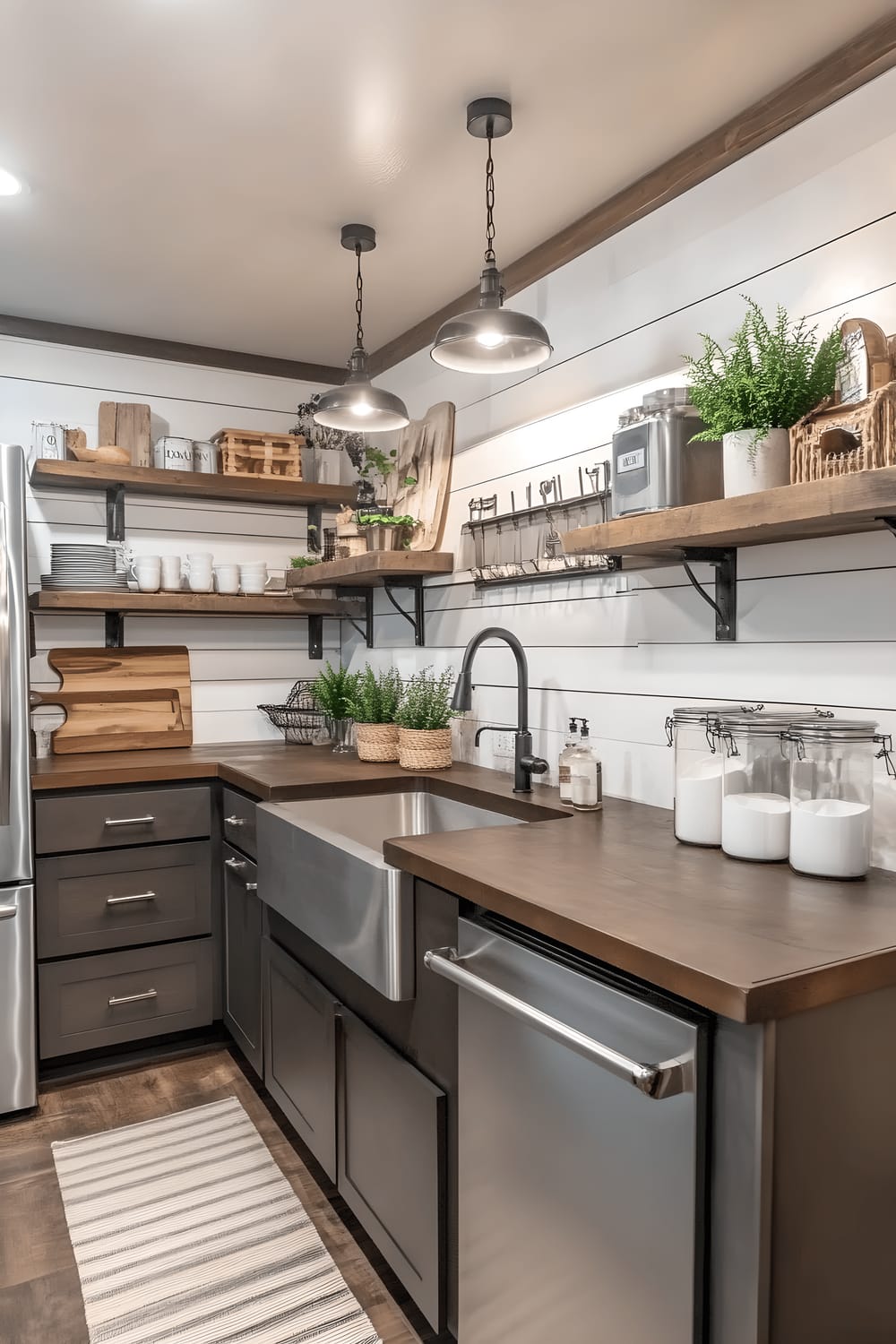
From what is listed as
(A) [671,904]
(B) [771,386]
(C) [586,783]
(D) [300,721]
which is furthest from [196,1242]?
(B) [771,386]

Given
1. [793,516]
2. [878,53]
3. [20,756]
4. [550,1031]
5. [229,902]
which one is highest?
[878,53]

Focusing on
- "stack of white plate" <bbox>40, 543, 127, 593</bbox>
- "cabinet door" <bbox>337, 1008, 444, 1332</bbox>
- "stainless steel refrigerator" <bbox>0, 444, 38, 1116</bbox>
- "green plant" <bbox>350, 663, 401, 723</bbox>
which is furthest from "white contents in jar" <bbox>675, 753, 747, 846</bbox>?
"stack of white plate" <bbox>40, 543, 127, 593</bbox>

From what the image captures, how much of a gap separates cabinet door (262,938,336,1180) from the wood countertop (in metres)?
0.61

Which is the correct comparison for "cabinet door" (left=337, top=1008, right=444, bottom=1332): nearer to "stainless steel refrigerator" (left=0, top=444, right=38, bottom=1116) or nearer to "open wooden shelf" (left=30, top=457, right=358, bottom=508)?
"stainless steel refrigerator" (left=0, top=444, right=38, bottom=1116)

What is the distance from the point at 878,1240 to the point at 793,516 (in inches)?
38.1

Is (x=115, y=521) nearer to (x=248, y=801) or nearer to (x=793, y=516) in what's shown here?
(x=248, y=801)

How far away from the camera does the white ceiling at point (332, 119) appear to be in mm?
→ 1678

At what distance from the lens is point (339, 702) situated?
3266mm

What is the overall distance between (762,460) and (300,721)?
2.30 m

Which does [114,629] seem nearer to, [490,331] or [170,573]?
[170,573]

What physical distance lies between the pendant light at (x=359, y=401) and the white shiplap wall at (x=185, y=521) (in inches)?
45.2

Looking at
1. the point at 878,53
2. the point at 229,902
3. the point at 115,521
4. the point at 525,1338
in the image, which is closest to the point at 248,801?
the point at 229,902

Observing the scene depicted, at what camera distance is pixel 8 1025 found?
2555 mm

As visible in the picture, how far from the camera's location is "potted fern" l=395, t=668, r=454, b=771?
2744 millimetres
